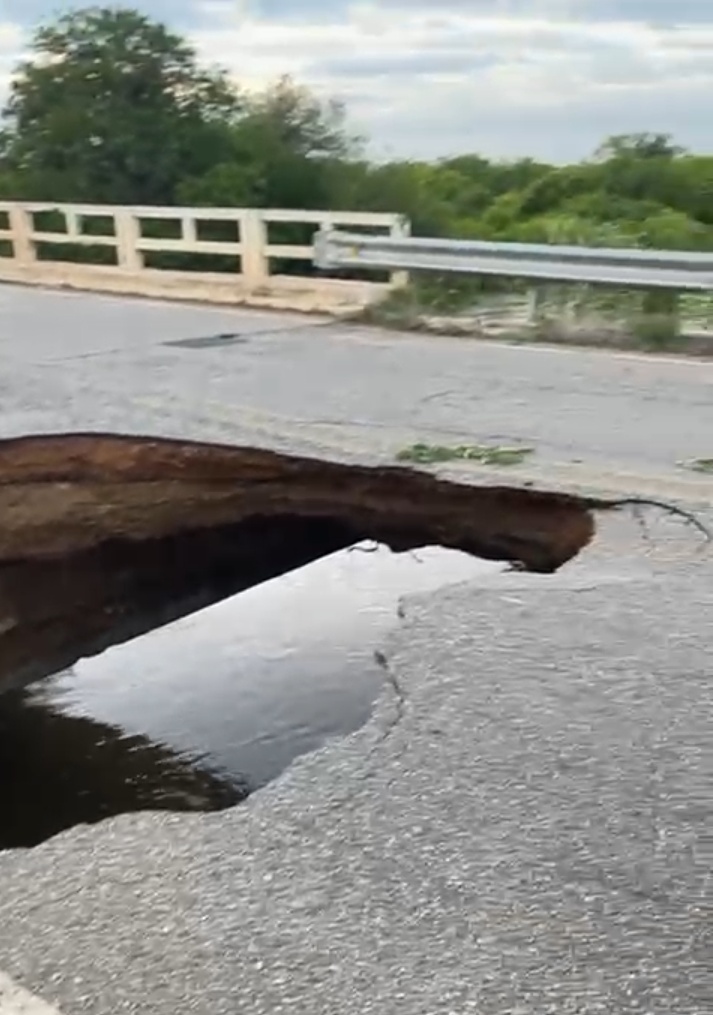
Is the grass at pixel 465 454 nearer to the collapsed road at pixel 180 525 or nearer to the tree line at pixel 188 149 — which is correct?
the collapsed road at pixel 180 525

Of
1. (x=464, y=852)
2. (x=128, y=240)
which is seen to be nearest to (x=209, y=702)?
(x=464, y=852)

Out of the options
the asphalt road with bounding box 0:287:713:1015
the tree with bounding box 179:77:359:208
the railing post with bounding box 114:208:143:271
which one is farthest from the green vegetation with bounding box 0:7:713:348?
the asphalt road with bounding box 0:287:713:1015

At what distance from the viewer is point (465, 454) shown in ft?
24.4

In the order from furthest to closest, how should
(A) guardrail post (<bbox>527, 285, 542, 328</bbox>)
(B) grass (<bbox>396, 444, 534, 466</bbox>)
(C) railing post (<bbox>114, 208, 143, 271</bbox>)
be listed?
1. (C) railing post (<bbox>114, 208, 143, 271</bbox>)
2. (A) guardrail post (<bbox>527, 285, 542, 328</bbox>)
3. (B) grass (<bbox>396, 444, 534, 466</bbox>)

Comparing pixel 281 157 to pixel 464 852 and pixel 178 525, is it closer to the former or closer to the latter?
pixel 178 525

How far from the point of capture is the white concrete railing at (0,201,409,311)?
1430 centimetres

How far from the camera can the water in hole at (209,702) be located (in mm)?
6781

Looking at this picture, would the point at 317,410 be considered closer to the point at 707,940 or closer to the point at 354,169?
the point at 707,940

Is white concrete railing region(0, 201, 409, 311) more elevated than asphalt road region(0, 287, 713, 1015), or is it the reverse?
asphalt road region(0, 287, 713, 1015)

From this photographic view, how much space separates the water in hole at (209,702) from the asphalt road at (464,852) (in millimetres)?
1812

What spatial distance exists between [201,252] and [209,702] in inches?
397

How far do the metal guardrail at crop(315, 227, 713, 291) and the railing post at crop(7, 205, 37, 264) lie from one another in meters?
6.35

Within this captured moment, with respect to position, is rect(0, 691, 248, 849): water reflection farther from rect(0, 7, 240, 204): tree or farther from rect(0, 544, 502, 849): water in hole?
rect(0, 7, 240, 204): tree

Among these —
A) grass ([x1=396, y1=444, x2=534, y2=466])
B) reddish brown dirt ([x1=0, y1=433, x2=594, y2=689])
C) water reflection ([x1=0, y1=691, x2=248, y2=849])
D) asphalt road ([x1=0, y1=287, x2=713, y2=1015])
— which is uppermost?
asphalt road ([x1=0, y1=287, x2=713, y2=1015])
